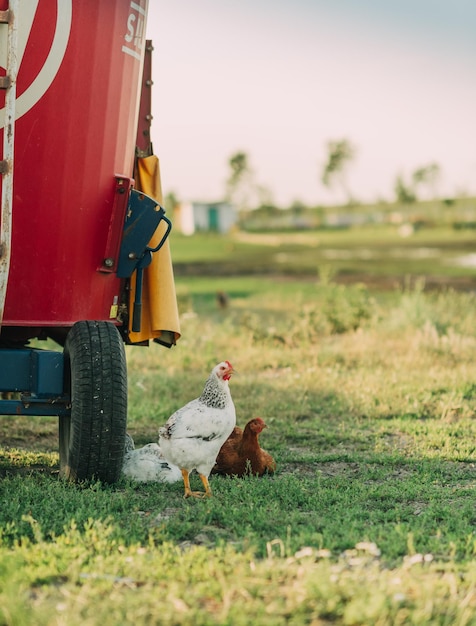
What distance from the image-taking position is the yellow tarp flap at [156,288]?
5629 mm

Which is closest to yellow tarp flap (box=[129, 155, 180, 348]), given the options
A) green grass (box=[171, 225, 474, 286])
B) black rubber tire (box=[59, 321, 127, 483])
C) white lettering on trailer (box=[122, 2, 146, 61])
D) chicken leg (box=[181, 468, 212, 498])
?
black rubber tire (box=[59, 321, 127, 483])

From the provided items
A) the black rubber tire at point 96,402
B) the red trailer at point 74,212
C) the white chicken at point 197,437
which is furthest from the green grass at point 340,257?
the black rubber tire at point 96,402

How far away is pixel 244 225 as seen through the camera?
251 ft

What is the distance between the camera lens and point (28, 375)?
16.5 feet

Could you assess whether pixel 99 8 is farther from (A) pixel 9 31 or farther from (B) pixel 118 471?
(B) pixel 118 471

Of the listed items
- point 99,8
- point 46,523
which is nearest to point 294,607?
point 46,523

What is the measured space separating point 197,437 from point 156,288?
1.07m

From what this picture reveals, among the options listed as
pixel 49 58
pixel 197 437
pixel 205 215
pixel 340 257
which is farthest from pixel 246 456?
pixel 205 215

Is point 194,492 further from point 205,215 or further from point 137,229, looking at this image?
point 205,215

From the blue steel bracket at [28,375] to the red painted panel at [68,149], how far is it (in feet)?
0.62

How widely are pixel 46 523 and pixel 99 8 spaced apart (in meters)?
2.65

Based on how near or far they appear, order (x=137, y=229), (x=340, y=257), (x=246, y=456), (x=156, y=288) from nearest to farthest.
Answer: (x=137, y=229)
(x=246, y=456)
(x=156, y=288)
(x=340, y=257)

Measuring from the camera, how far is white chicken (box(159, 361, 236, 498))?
4945 mm

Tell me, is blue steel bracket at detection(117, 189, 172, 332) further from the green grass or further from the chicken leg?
the green grass
